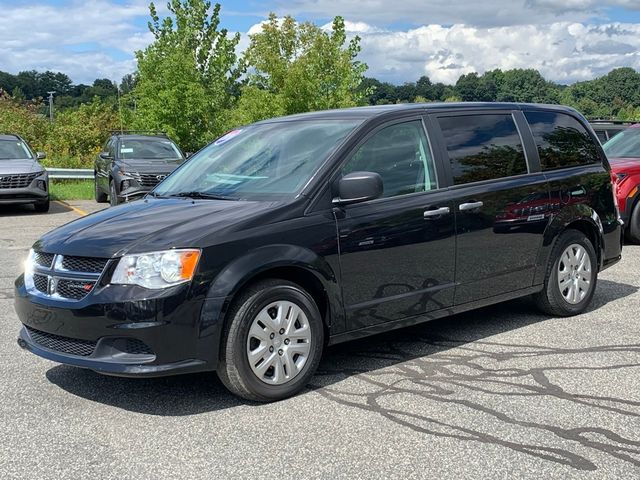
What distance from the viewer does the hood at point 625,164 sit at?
1109 centimetres

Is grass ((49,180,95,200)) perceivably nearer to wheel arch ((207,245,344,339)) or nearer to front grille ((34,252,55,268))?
front grille ((34,252,55,268))

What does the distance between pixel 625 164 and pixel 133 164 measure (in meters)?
9.65

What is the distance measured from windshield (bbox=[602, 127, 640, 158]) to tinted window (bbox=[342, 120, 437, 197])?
741 centimetres

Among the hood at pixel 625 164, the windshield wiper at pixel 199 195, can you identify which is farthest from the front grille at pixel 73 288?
the hood at pixel 625 164

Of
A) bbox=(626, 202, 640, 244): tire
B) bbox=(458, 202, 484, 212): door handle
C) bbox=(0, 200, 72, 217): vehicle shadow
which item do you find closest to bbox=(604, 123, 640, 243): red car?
bbox=(626, 202, 640, 244): tire

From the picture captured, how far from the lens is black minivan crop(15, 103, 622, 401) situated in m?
4.39

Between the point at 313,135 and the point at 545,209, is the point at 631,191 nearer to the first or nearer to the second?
the point at 545,209

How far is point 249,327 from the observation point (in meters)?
4.55

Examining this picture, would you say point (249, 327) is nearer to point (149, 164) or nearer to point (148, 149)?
point (149, 164)

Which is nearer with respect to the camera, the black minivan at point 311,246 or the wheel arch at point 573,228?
the black minivan at point 311,246

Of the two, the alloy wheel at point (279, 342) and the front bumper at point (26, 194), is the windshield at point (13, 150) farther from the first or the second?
the alloy wheel at point (279, 342)

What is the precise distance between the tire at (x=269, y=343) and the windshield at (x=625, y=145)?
8722 mm

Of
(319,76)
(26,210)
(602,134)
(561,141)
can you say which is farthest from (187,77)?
(561,141)

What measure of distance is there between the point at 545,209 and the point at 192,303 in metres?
3.37
